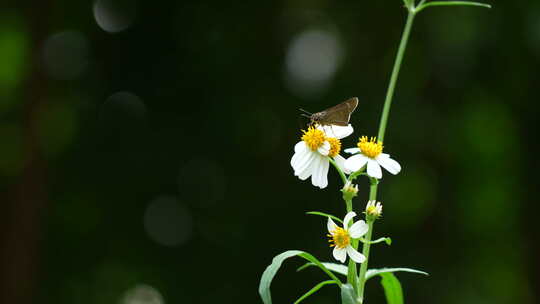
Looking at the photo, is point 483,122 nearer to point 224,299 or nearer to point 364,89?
point 364,89

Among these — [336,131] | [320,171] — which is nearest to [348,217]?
[320,171]

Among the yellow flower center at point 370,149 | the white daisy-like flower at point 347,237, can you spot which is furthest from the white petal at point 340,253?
the yellow flower center at point 370,149

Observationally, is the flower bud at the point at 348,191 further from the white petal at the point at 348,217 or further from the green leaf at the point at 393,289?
the green leaf at the point at 393,289

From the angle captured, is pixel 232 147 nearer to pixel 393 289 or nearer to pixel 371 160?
pixel 393 289

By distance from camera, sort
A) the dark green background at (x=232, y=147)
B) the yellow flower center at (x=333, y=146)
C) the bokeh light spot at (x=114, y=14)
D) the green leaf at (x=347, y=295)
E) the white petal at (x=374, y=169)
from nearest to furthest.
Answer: the green leaf at (x=347, y=295) → the white petal at (x=374, y=169) → the yellow flower center at (x=333, y=146) → the dark green background at (x=232, y=147) → the bokeh light spot at (x=114, y=14)

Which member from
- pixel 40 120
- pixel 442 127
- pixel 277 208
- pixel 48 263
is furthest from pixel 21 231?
pixel 442 127

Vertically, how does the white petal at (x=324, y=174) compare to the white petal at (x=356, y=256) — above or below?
above
